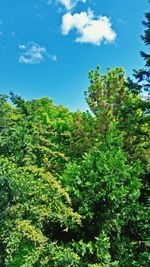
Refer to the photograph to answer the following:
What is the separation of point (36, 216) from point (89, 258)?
7.48 feet

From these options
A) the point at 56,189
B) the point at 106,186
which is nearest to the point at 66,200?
the point at 56,189

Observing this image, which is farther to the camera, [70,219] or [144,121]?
[144,121]

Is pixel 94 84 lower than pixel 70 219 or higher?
higher

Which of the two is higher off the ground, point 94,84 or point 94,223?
point 94,84

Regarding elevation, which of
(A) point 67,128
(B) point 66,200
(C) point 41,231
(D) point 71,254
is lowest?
(D) point 71,254

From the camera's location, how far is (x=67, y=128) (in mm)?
19438

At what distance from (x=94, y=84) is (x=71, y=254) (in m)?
8.59

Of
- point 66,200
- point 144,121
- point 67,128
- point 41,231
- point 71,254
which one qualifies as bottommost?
point 71,254

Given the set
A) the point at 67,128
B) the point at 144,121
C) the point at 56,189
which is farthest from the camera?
the point at 67,128

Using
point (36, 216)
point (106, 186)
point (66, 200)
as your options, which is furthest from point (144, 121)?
point (36, 216)

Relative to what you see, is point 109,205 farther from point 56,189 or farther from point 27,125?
point 27,125

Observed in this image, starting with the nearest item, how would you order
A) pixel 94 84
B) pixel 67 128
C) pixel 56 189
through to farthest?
pixel 56 189
pixel 94 84
pixel 67 128

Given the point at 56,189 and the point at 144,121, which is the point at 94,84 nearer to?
the point at 144,121

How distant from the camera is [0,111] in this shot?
48.0ft
